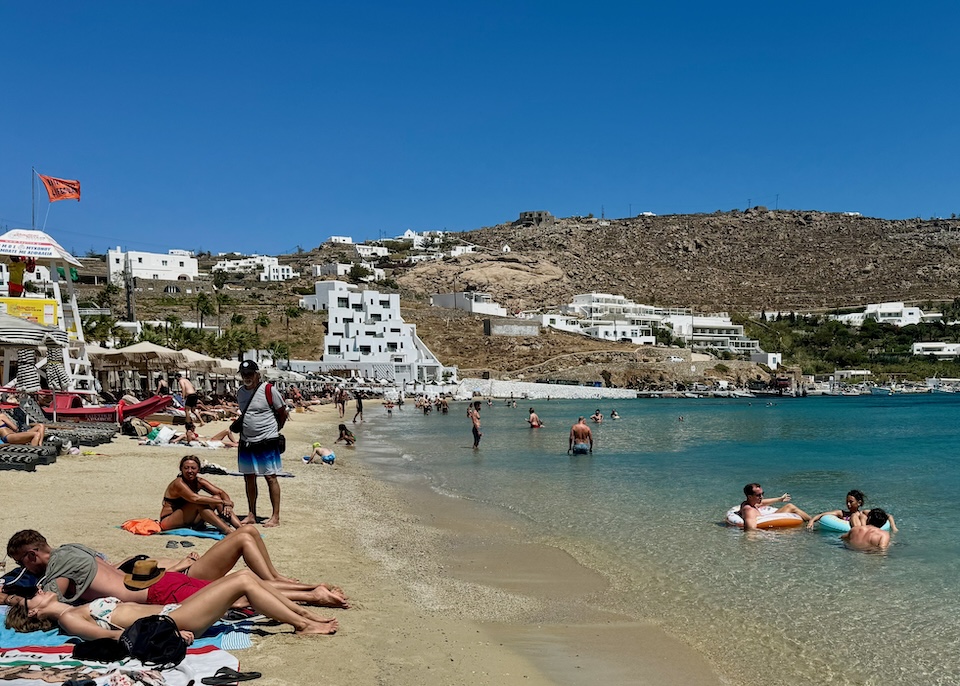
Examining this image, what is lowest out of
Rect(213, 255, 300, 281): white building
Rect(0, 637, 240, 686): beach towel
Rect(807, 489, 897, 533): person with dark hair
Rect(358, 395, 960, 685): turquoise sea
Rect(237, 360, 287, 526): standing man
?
Rect(358, 395, 960, 685): turquoise sea

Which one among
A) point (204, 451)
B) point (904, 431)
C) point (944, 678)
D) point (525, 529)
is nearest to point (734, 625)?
point (944, 678)

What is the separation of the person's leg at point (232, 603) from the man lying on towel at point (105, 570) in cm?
34

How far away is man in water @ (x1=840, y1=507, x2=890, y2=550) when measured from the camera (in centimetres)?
959

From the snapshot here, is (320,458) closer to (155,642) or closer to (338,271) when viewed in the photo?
(155,642)

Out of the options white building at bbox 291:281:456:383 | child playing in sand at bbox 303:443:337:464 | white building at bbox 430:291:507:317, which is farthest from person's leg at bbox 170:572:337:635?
white building at bbox 430:291:507:317

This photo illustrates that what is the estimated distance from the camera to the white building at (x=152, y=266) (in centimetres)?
9288

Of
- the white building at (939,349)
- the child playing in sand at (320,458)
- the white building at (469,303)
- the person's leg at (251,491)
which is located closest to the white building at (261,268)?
the white building at (469,303)

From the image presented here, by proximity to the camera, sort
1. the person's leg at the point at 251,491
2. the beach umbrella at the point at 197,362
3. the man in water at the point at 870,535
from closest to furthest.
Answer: the person's leg at the point at 251,491 → the man in water at the point at 870,535 → the beach umbrella at the point at 197,362

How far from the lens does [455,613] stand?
6.39m

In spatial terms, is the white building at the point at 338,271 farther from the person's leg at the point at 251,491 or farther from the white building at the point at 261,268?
the person's leg at the point at 251,491

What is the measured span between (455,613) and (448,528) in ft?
13.5

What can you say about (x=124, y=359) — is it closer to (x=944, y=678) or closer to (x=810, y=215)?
(x=944, y=678)

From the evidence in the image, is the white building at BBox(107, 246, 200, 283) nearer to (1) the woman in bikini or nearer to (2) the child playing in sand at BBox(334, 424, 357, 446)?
(2) the child playing in sand at BBox(334, 424, 357, 446)

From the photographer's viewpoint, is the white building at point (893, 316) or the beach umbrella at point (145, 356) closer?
the beach umbrella at point (145, 356)
